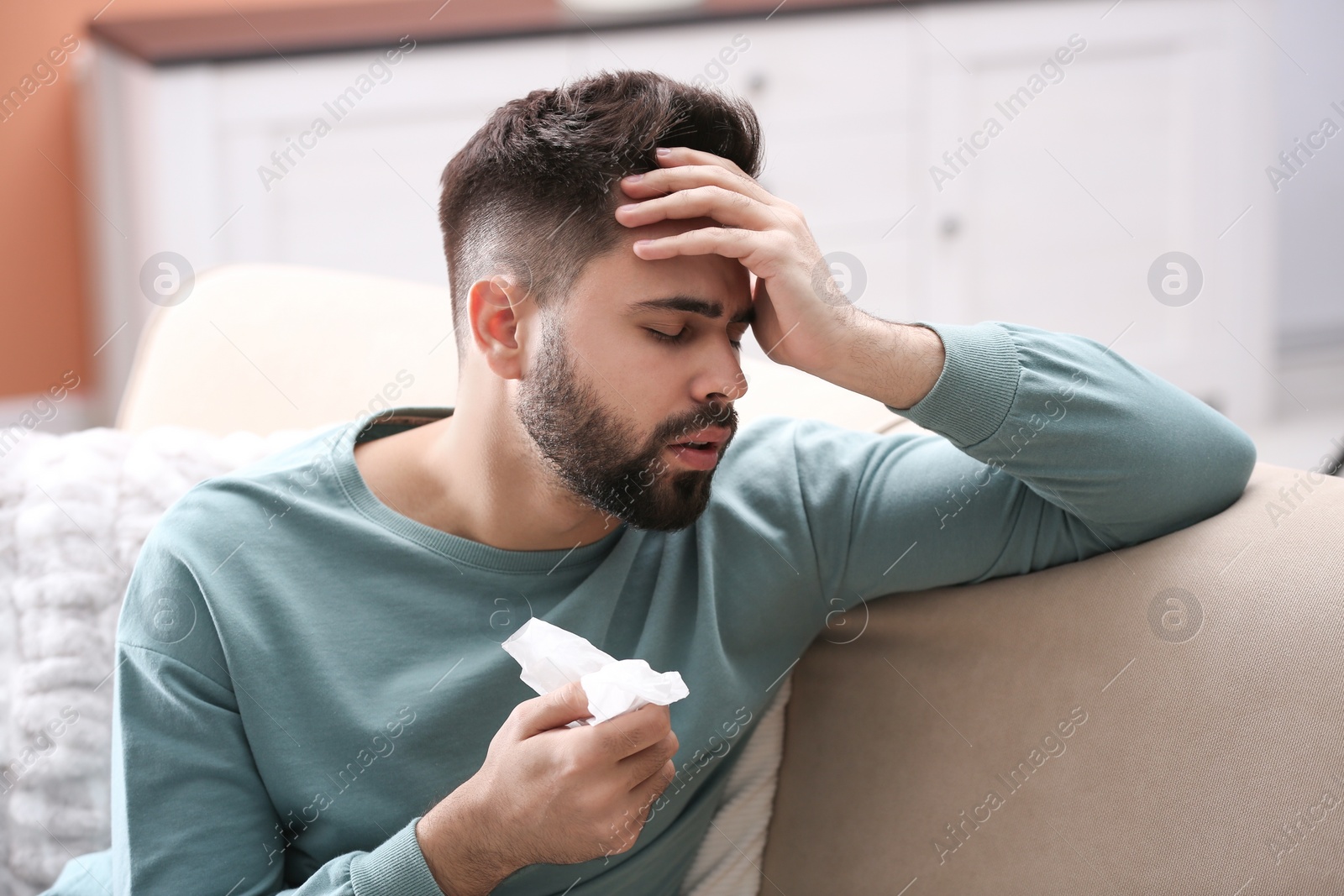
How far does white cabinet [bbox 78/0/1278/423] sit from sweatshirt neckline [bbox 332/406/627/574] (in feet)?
7.52

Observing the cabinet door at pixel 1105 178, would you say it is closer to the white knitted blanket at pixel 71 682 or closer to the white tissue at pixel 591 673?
the white knitted blanket at pixel 71 682

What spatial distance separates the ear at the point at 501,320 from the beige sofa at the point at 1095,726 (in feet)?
1.29

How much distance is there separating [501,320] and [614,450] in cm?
17

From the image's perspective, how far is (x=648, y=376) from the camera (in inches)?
39.3

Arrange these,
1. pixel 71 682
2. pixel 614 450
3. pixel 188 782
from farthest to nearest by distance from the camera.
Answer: pixel 71 682
pixel 614 450
pixel 188 782

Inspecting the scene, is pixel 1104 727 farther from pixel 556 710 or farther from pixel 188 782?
pixel 188 782

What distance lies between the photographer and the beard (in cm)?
101

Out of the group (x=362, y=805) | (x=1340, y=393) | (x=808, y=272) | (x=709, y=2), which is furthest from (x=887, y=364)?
(x=1340, y=393)

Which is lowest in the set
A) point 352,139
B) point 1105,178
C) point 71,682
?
point 71,682

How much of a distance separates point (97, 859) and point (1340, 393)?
3639 mm

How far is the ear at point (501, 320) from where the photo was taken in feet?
3.51

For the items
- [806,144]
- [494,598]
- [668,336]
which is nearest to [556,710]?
[494,598]

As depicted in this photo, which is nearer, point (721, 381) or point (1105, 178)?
point (721, 381)

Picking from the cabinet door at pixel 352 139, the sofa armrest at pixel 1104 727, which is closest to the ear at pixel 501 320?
the sofa armrest at pixel 1104 727
